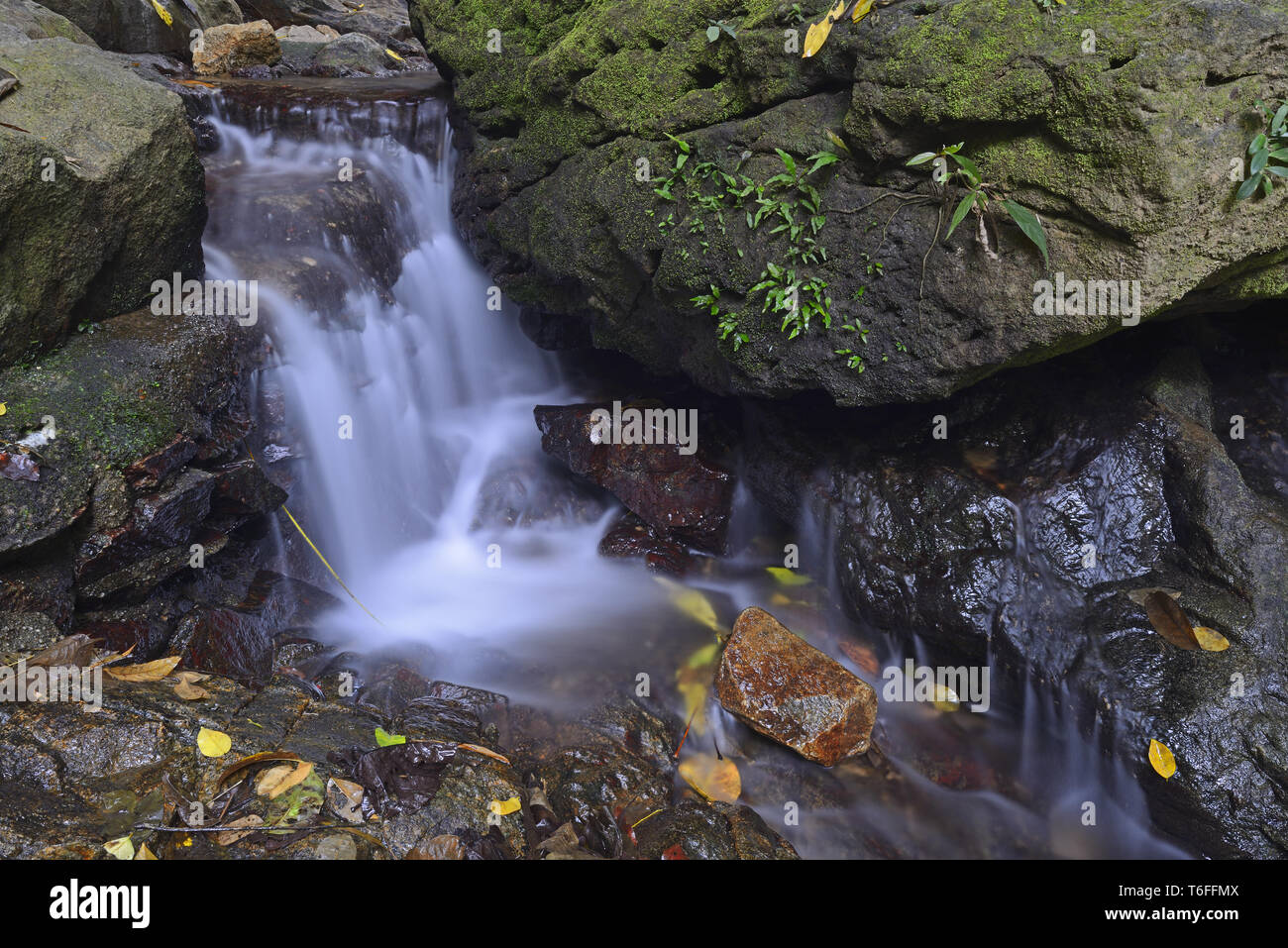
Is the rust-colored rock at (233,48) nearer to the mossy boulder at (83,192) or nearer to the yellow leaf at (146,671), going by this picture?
the mossy boulder at (83,192)

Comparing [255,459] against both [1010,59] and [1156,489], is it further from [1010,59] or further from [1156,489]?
[1156,489]

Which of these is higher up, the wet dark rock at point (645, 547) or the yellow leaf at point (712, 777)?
the wet dark rock at point (645, 547)

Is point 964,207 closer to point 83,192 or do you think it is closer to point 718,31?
point 718,31

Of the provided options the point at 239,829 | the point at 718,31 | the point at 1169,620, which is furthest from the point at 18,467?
the point at 1169,620

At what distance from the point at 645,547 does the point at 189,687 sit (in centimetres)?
398

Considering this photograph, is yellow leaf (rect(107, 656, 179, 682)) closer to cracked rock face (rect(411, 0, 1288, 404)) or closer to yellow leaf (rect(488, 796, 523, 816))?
yellow leaf (rect(488, 796, 523, 816))

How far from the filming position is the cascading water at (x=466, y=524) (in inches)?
191

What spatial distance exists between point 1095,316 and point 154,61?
423 inches

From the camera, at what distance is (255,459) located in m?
6.12

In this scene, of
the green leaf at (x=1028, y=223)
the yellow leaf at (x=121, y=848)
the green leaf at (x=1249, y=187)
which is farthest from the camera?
the green leaf at (x=1028, y=223)

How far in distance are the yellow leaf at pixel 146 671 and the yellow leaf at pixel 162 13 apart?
32.1 feet

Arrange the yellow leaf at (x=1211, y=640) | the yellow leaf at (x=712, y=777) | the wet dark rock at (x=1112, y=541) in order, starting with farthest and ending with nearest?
the yellow leaf at (x=712, y=777) → the yellow leaf at (x=1211, y=640) → the wet dark rock at (x=1112, y=541)

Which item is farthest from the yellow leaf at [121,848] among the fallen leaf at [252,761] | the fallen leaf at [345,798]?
the fallen leaf at [345,798]

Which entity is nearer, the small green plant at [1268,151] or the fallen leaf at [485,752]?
the small green plant at [1268,151]
